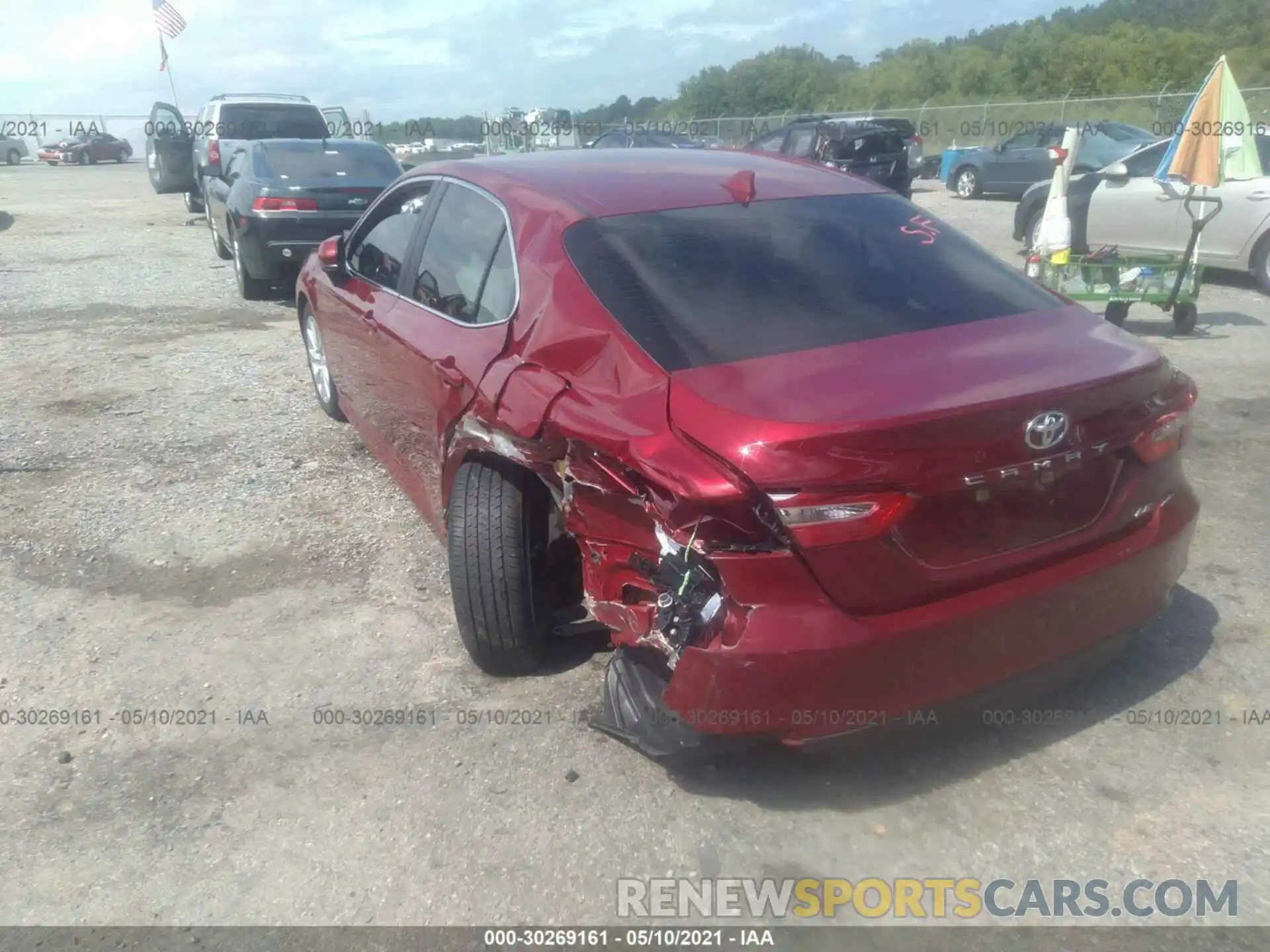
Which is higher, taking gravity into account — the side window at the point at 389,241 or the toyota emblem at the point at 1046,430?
the side window at the point at 389,241

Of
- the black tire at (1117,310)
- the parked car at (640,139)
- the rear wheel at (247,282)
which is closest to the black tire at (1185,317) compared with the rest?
the black tire at (1117,310)

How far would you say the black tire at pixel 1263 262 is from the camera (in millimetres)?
9914

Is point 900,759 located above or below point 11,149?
below

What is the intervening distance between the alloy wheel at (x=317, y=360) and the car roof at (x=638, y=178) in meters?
2.24

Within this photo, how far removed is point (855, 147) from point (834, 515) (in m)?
16.5

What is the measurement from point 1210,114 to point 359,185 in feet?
23.3

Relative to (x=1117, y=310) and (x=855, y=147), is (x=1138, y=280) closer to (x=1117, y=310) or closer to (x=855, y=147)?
(x=1117, y=310)

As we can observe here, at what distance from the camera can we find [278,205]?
970 centimetres

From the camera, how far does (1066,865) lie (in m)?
2.70

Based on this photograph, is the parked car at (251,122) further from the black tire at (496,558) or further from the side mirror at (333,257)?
the black tire at (496,558)

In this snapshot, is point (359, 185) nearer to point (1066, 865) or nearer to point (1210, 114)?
point (1210, 114)

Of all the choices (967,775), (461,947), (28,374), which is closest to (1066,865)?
(967,775)

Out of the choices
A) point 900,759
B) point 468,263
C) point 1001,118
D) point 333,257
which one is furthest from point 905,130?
point 900,759

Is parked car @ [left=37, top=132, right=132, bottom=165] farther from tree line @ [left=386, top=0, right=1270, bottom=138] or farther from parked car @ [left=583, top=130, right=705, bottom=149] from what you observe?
parked car @ [left=583, top=130, right=705, bottom=149]
